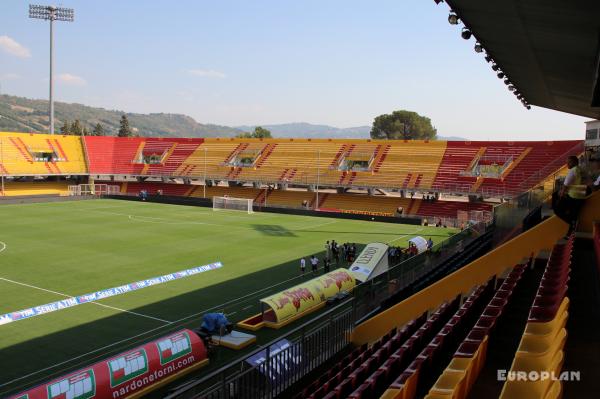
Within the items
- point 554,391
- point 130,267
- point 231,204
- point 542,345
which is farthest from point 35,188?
point 554,391

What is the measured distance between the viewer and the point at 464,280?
41.5 feet

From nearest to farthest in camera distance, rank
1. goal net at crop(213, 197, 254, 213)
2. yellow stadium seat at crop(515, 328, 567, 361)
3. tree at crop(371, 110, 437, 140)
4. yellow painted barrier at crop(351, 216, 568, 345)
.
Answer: yellow stadium seat at crop(515, 328, 567, 361) < yellow painted barrier at crop(351, 216, 568, 345) < goal net at crop(213, 197, 254, 213) < tree at crop(371, 110, 437, 140)

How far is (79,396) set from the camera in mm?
10992

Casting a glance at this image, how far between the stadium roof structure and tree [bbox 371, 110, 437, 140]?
105 metres

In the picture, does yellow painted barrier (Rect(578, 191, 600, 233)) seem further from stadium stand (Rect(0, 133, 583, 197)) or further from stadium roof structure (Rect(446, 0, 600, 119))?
stadium stand (Rect(0, 133, 583, 197))

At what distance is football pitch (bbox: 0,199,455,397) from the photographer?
16.3 m

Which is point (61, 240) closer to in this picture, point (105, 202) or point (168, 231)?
point (168, 231)

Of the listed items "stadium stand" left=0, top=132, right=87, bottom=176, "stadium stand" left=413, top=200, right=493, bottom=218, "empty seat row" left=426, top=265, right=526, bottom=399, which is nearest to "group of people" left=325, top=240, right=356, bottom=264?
"empty seat row" left=426, top=265, right=526, bottom=399

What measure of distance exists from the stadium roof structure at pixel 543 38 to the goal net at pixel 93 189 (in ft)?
181

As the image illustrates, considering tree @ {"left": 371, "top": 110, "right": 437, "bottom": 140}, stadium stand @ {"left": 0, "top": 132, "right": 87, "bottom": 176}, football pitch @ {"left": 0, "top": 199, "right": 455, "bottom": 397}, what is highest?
tree @ {"left": 371, "top": 110, "right": 437, "bottom": 140}

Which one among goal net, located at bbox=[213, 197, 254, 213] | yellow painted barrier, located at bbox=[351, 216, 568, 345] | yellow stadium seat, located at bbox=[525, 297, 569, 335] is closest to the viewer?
yellow stadium seat, located at bbox=[525, 297, 569, 335]

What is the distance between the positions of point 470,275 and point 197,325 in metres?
9.92

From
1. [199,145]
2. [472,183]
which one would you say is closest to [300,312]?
[472,183]

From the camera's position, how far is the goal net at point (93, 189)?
62000 mm
